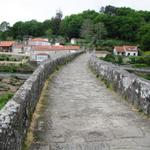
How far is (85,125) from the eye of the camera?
22.4ft

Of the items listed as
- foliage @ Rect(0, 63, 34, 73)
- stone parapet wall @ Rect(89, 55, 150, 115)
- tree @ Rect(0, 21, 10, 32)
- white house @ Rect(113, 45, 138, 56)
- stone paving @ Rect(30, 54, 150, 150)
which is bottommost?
foliage @ Rect(0, 63, 34, 73)

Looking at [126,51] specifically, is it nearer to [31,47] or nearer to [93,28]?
[93,28]

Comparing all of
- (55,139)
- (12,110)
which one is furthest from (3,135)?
(55,139)

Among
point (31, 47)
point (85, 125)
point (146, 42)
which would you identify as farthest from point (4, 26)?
point (85, 125)

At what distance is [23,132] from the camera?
18.5ft

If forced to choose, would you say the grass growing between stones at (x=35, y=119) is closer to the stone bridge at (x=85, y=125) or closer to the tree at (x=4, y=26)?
the stone bridge at (x=85, y=125)

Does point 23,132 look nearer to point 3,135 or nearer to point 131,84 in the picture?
point 3,135

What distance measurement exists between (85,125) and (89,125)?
7 centimetres

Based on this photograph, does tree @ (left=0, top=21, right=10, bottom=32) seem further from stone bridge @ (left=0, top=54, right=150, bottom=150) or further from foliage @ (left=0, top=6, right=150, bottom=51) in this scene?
stone bridge @ (left=0, top=54, right=150, bottom=150)

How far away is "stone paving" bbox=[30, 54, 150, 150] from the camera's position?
5742mm

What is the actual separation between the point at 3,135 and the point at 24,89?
2928 millimetres

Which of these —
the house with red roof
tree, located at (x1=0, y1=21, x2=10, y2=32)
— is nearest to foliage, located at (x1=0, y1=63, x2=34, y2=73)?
the house with red roof

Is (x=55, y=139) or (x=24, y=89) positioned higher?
(x=24, y=89)

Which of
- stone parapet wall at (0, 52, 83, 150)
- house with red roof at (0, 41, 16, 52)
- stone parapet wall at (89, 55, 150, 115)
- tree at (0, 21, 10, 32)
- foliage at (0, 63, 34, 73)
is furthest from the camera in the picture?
tree at (0, 21, 10, 32)
